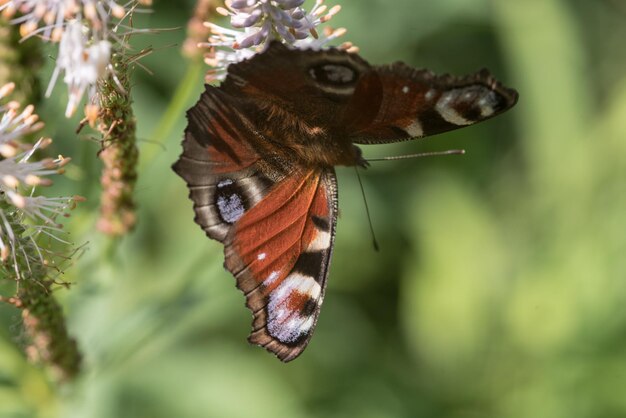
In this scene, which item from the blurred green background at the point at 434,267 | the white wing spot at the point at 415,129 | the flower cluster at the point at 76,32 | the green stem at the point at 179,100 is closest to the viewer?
the flower cluster at the point at 76,32

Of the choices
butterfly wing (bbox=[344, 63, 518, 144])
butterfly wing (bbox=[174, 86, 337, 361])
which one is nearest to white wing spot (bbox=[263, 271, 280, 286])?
butterfly wing (bbox=[174, 86, 337, 361])

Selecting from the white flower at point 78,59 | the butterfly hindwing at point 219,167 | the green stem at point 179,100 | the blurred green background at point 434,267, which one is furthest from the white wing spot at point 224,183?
the blurred green background at point 434,267

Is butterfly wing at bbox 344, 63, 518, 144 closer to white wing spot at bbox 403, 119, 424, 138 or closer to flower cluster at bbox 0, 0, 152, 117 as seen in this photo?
white wing spot at bbox 403, 119, 424, 138

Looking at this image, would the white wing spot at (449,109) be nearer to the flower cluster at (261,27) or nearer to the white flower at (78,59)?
the flower cluster at (261,27)

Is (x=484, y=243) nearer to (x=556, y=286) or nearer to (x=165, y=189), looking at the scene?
(x=556, y=286)

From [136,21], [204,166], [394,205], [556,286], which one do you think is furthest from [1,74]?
[556,286]
